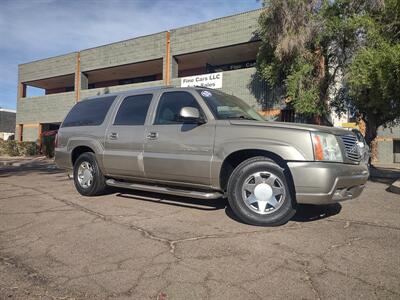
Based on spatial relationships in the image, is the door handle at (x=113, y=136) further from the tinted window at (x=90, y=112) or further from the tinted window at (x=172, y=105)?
the tinted window at (x=172, y=105)

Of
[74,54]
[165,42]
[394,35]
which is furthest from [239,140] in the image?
[74,54]

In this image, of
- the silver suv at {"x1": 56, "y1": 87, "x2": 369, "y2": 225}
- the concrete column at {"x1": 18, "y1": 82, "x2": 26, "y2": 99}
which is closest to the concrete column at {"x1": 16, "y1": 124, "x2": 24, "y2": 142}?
the concrete column at {"x1": 18, "y1": 82, "x2": 26, "y2": 99}

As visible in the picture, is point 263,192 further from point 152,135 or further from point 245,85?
point 245,85

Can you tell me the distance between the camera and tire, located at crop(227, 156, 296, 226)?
15.4 feet

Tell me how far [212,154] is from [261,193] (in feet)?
2.86

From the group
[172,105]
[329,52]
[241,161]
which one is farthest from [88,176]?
[329,52]

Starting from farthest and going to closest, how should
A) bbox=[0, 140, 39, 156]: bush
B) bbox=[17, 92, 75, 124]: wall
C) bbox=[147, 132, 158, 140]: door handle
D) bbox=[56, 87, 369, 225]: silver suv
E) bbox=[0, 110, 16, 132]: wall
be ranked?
bbox=[0, 110, 16, 132]: wall < bbox=[17, 92, 75, 124]: wall < bbox=[0, 140, 39, 156]: bush < bbox=[147, 132, 158, 140]: door handle < bbox=[56, 87, 369, 225]: silver suv

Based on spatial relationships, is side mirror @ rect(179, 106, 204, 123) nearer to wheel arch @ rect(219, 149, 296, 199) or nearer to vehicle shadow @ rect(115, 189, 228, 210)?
wheel arch @ rect(219, 149, 296, 199)

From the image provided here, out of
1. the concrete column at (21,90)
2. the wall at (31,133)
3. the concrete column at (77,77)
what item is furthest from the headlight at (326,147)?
the concrete column at (21,90)

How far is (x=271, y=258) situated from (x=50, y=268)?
2.00 metres

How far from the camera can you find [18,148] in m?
24.7

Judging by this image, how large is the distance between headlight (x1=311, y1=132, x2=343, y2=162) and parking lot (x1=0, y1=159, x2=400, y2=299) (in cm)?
87

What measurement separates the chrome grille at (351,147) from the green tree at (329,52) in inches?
295

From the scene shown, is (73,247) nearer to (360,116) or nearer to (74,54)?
(360,116)
